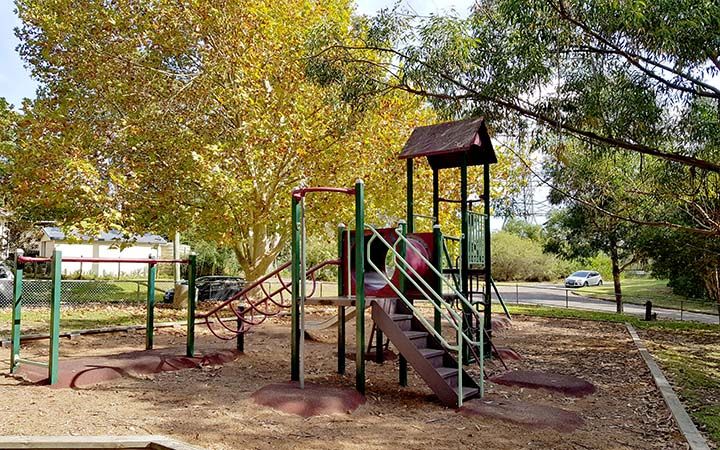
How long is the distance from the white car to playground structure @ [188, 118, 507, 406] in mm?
34894

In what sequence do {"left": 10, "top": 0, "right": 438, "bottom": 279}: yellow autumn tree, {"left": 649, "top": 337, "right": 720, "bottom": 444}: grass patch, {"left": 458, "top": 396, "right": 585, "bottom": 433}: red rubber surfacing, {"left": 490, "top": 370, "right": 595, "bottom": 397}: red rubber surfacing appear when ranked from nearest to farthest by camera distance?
{"left": 458, "top": 396, "right": 585, "bottom": 433}: red rubber surfacing < {"left": 649, "top": 337, "right": 720, "bottom": 444}: grass patch < {"left": 490, "top": 370, "right": 595, "bottom": 397}: red rubber surfacing < {"left": 10, "top": 0, "right": 438, "bottom": 279}: yellow autumn tree

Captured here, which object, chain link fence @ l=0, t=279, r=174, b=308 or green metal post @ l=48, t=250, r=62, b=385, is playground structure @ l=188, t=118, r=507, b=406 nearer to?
green metal post @ l=48, t=250, r=62, b=385

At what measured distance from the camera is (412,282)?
6.63m

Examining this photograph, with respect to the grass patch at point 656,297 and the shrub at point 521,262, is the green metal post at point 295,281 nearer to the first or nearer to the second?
the grass patch at point 656,297

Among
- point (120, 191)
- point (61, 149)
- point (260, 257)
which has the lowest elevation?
point (260, 257)

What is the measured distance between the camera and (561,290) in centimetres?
3816

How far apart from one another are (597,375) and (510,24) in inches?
222

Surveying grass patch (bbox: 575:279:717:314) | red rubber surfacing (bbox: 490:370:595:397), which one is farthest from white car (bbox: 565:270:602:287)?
red rubber surfacing (bbox: 490:370:595:397)

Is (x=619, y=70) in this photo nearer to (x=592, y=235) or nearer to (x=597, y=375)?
(x=597, y=375)

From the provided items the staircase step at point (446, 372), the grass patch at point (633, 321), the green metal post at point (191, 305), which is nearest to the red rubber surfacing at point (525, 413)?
the staircase step at point (446, 372)

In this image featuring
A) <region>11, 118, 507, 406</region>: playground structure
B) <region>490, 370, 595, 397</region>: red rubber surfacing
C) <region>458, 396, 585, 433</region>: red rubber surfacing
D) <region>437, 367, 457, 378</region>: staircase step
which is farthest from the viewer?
<region>490, 370, 595, 397</region>: red rubber surfacing

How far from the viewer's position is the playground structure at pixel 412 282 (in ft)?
22.4

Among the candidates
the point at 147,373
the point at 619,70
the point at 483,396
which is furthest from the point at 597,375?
the point at 147,373

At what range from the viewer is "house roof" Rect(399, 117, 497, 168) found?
30.0ft
